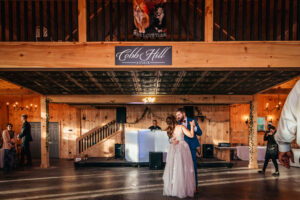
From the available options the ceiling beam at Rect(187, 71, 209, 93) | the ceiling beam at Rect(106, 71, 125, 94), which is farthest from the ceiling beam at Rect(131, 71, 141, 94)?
the ceiling beam at Rect(187, 71, 209, 93)

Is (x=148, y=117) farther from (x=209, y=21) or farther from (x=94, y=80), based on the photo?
(x=209, y=21)

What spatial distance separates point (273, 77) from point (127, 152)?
223 inches

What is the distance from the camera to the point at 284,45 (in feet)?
14.4

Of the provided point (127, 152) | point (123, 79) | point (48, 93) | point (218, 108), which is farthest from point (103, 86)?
point (218, 108)

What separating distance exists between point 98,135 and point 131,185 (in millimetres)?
5818

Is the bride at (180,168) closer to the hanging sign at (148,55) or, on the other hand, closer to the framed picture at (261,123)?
the hanging sign at (148,55)

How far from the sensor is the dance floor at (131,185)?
4.75 meters

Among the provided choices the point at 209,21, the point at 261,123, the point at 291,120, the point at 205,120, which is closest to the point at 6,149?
the point at 209,21

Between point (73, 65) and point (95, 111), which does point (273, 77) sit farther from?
point (95, 111)

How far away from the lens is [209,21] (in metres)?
4.43

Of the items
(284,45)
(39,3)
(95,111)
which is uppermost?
(39,3)

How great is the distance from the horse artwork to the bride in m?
1.79

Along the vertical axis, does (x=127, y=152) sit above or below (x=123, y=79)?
below

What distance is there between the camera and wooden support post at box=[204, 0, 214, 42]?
14.5 ft
